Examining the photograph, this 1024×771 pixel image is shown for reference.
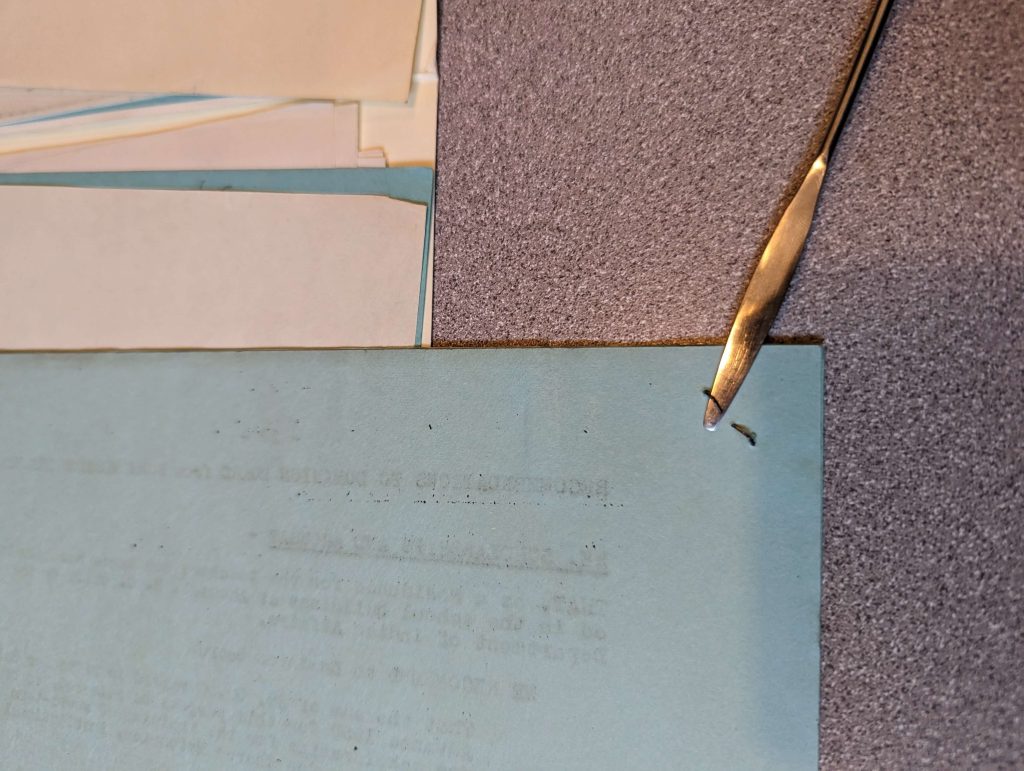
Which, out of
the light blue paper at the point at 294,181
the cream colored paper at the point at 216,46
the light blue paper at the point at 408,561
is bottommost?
the light blue paper at the point at 408,561

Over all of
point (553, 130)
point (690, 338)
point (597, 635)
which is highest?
point (553, 130)

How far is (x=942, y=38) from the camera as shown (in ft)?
1.20

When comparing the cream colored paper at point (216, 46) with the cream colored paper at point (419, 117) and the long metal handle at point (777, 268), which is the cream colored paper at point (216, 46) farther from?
the long metal handle at point (777, 268)

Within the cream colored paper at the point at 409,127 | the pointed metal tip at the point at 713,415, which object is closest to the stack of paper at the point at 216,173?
the cream colored paper at the point at 409,127

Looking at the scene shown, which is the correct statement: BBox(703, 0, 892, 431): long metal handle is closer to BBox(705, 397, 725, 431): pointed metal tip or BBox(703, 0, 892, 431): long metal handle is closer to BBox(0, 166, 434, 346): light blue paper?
BBox(705, 397, 725, 431): pointed metal tip

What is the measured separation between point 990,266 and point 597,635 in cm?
31

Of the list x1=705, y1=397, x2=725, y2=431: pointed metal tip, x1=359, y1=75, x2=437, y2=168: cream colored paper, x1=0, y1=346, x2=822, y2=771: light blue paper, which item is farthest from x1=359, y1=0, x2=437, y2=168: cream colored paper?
x1=705, y1=397, x2=725, y2=431: pointed metal tip

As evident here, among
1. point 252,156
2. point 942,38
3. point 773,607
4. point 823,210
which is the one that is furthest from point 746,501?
point 252,156

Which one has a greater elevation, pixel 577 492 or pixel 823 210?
A: pixel 823 210

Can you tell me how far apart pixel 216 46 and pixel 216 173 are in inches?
3.5

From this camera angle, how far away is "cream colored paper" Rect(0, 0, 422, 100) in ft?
1.40

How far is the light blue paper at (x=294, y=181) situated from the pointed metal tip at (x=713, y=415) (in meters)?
0.19

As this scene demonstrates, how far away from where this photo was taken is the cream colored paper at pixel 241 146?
43 cm

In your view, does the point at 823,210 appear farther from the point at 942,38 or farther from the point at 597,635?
the point at 597,635
